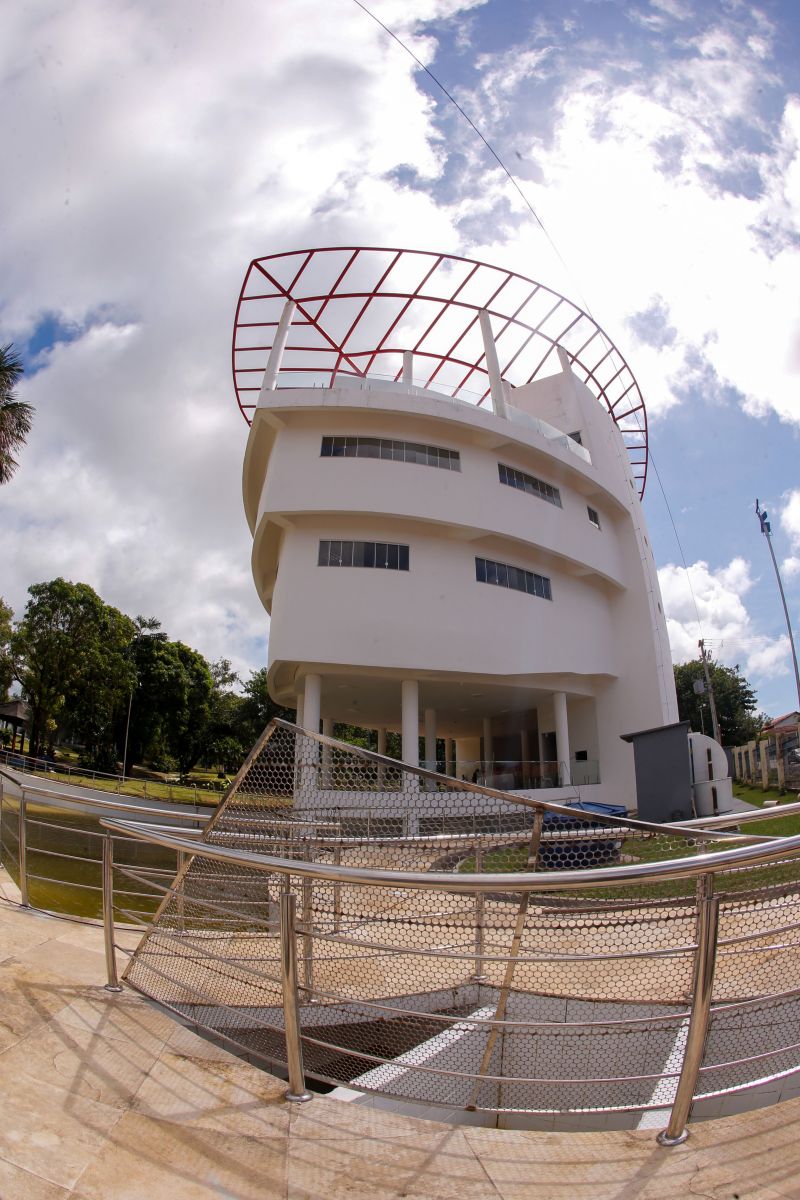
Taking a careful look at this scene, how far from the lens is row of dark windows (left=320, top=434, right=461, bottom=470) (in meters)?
22.3

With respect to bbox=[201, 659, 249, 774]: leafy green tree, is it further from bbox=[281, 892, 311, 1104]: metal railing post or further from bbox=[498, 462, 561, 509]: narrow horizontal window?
bbox=[281, 892, 311, 1104]: metal railing post

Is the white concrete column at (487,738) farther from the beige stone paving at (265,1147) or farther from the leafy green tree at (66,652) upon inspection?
the beige stone paving at (265,1147)

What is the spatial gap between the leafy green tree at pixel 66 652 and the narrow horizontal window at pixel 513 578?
2236 cm

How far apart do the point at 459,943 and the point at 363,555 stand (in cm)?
1830

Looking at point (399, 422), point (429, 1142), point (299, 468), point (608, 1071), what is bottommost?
point (608, 1071)

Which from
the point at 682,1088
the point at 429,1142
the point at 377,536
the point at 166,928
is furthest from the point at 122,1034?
the point at 377,536

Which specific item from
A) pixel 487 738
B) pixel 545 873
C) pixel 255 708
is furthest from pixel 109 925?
pixel 255 708

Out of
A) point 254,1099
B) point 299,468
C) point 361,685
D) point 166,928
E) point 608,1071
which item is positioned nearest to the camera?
point 254,1099

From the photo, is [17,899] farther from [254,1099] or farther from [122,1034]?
[254,1099]

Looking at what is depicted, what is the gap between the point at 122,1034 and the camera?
3441 mm

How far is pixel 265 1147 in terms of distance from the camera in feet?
8.54

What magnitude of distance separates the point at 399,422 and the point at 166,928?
20422mm

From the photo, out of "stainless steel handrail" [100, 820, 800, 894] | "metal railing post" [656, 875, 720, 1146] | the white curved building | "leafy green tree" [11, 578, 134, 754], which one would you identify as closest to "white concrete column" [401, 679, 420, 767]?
the white curved building

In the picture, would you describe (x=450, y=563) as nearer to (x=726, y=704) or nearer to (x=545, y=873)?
(x=545, y=873)
